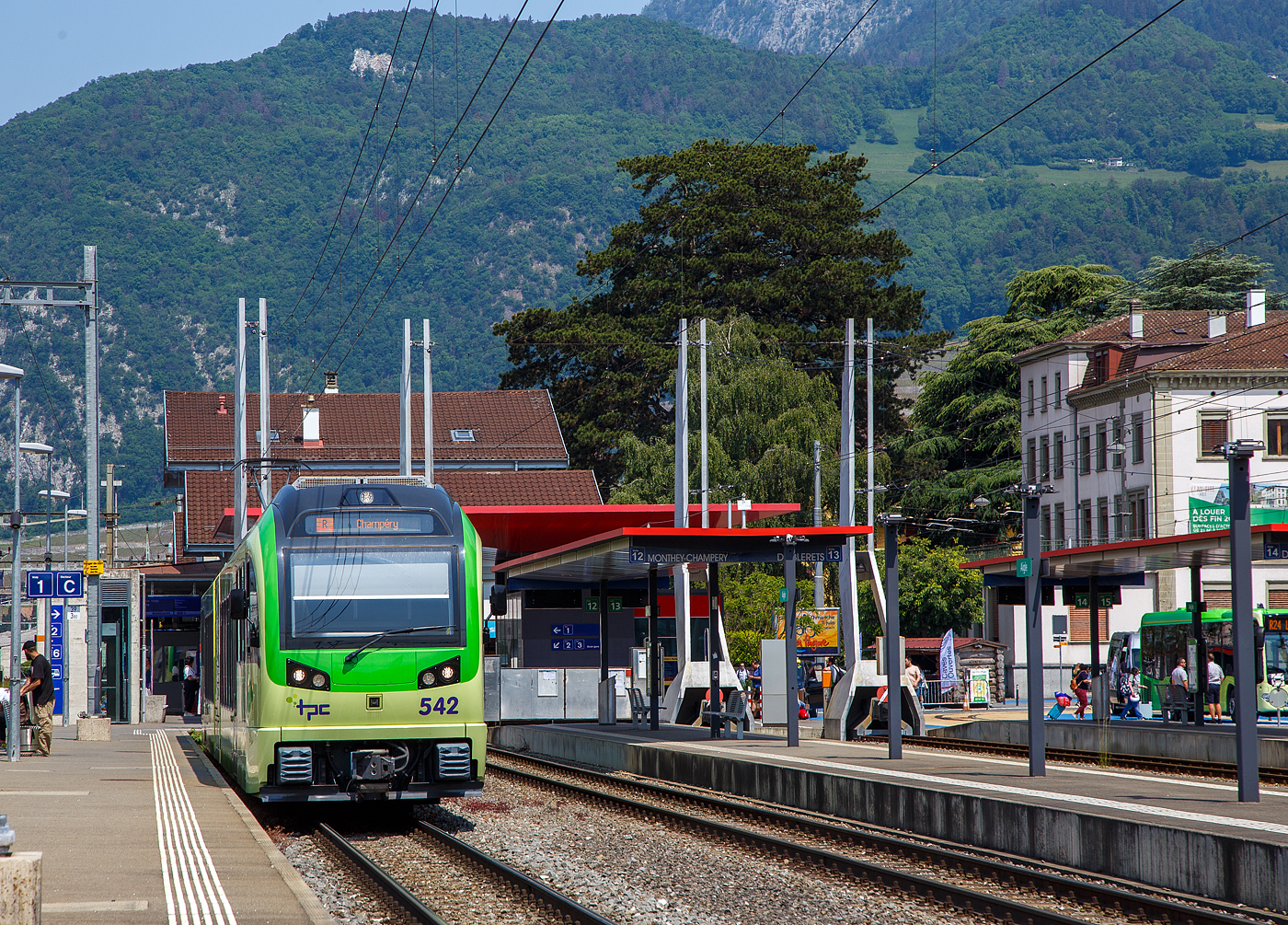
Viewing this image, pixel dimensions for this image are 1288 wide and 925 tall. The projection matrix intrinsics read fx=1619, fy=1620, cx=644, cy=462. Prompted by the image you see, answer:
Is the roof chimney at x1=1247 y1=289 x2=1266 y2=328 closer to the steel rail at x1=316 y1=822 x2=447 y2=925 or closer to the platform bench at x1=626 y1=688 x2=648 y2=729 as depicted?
the platform bench at x1=626 y1=688 x2=648 y2=729

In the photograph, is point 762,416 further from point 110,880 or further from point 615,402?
point 110,880

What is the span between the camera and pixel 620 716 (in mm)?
36875

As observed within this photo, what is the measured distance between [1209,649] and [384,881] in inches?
1283

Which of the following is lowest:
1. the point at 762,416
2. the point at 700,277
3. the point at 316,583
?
the point at 316,583

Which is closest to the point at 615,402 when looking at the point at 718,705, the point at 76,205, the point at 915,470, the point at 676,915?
the point at 915,470

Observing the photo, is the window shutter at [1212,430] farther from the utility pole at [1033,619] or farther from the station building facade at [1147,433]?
the utility pole at [1033,619]

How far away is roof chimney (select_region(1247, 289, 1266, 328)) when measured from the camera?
6456 centimetres

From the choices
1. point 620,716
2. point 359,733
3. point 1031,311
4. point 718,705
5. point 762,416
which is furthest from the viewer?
point 1031,311

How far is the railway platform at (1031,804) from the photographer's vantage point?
1170 centimetres

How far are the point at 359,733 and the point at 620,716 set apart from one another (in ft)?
72.3

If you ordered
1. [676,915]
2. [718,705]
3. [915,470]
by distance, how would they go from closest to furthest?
[676,915] < [718,705] < [915,470]

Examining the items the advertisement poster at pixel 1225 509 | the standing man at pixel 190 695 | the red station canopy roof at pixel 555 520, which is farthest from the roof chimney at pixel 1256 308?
the standing man at pixel 190 695

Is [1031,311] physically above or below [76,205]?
below

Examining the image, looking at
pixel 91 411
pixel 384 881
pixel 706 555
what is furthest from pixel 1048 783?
pixel 91 411
